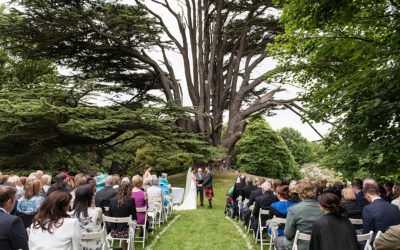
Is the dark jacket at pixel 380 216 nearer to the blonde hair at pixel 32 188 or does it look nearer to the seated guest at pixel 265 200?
the seated guest at pixel 265 200

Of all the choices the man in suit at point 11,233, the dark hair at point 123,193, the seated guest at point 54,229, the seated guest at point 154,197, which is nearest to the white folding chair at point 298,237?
the seated guest at point 54,229

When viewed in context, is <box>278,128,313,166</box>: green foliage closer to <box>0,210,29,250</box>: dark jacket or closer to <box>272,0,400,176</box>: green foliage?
<box>272,0,400,176</box>: green foliage

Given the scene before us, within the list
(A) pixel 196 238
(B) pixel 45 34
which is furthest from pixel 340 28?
(B) pixel 45 34

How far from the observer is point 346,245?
4.08 meters

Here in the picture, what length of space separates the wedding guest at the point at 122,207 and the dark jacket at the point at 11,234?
3566mm

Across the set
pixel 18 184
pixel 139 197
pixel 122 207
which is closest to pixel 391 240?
pixel 122 207

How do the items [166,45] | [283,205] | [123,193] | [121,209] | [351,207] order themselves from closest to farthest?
[351,207], [283,205], [121,209], [123,193], [166,45]

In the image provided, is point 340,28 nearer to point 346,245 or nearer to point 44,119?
point 346,245

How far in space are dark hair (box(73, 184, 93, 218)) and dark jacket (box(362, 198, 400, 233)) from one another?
4099 millimetres

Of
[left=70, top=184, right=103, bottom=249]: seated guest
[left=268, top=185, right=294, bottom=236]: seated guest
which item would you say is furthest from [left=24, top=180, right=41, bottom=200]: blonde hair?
[left=268, top=185, right=294, bottom=236]: seated guest

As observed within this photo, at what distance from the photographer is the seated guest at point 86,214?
5.43m

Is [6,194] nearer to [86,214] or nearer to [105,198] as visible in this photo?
[86,214]

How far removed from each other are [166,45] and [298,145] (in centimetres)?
4302

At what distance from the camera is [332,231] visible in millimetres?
4109
